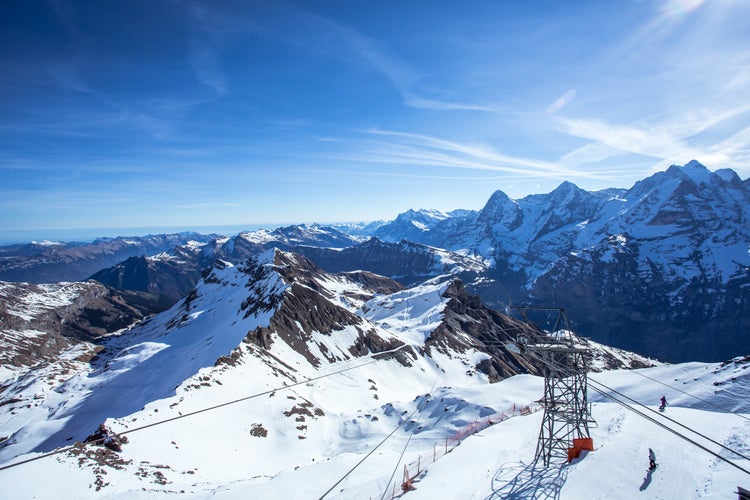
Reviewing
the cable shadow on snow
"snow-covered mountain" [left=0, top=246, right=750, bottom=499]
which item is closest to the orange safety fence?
"snow-covered mountain" [left=0, top=246, right=750, bottom=499]

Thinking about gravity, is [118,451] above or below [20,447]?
above

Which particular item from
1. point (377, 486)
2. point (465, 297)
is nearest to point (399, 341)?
point (465, 297)

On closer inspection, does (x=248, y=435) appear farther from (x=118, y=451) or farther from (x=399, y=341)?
(x=399, y=341)

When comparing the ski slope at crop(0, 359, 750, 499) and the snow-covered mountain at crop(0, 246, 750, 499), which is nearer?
the ski slope at crop(0, 359, 750, 499)

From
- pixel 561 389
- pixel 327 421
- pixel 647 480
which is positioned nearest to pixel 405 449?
pixel 561 389

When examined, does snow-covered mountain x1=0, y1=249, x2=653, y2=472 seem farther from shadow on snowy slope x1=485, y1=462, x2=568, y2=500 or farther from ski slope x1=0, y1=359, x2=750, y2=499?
shadow on snowy slope x1=485, y1=462, x2=568, y2=500

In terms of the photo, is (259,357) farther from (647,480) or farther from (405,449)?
(647,480)

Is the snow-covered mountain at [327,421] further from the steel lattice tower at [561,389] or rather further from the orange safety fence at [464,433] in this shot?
the steel lattice tower at [561,389]

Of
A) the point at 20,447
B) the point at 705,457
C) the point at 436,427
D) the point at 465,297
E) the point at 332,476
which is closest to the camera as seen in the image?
the point at 705,457
